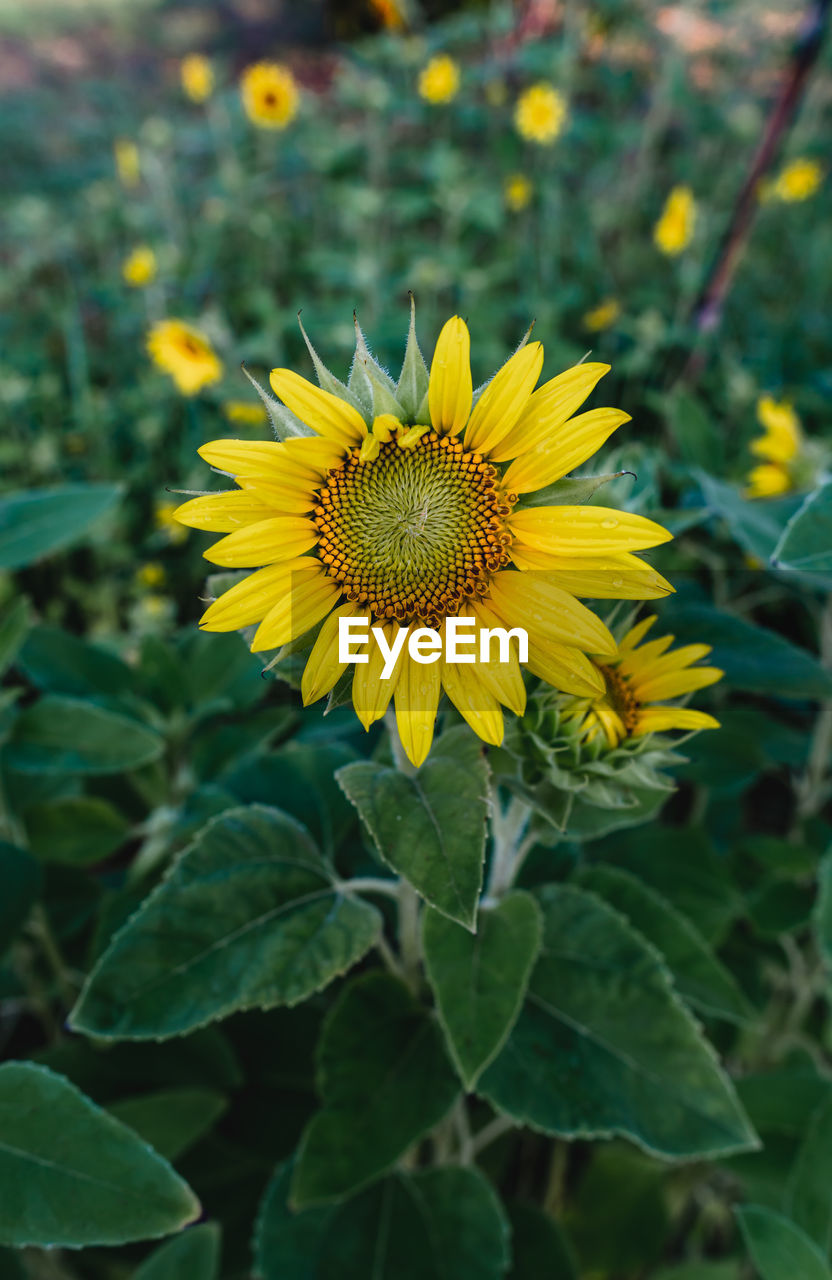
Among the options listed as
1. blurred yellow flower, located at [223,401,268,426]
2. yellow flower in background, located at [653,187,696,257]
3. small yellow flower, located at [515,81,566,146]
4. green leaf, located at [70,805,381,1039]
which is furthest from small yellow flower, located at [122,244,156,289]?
green leaf, located at [70,805,381,1039]

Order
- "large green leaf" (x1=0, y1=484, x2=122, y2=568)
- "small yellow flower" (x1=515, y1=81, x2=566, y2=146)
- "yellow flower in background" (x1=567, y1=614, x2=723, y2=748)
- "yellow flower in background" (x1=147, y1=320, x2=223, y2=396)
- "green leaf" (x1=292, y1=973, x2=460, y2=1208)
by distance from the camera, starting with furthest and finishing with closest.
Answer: "small yellow flower" (x1=515, y1=81, x2=566, y2=146)
"yellow flower in background" (x1=147, y1=320, x2=223, y2=396)
"large green leaf" (x1=0, y1=484, x2=122, y2=568)
"green leaf" (x1=292, y1=973, x2=460, y2=1208)
"yellow flower in background" (x1=567, y1=614, x2=723, y2=748)

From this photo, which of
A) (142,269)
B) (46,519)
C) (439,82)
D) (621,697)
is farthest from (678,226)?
(621,697)

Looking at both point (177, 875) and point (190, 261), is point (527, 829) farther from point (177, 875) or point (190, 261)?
point (190, 261)

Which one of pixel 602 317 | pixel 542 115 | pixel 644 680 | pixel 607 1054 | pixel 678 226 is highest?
pixel 542 115

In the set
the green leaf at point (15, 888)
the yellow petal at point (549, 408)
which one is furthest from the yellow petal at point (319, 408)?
the green leaf at point (15, 888)

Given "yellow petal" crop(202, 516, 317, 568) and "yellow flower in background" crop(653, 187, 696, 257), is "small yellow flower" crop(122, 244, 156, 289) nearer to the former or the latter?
"yellow flower in background" crop(653, 187, 696, 257)

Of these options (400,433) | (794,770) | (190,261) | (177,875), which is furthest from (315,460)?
(190,261)

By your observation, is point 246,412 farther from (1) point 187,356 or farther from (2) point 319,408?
(2) point 319,408
